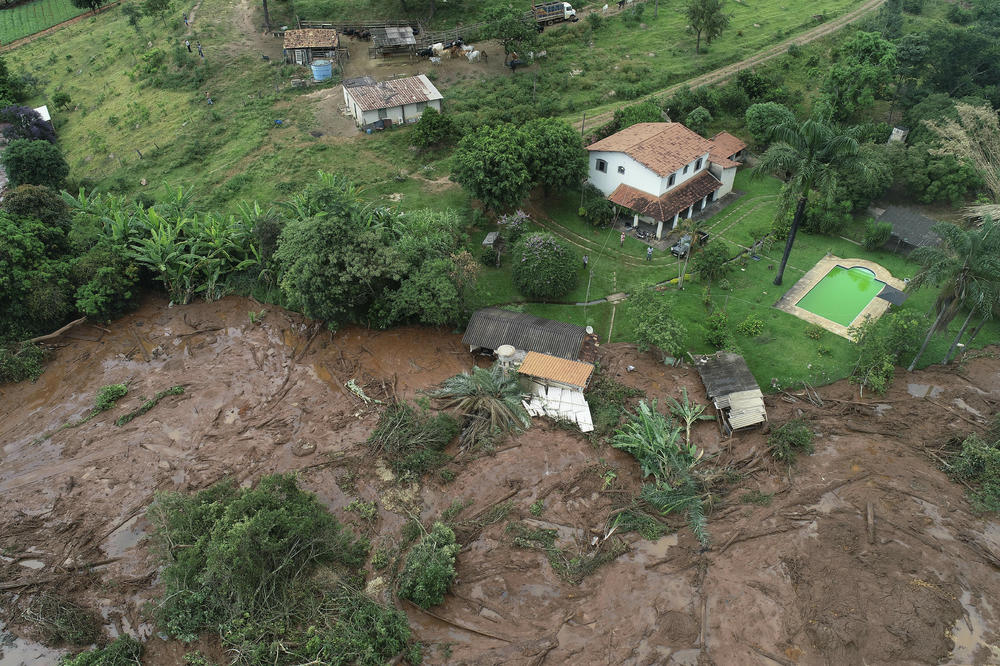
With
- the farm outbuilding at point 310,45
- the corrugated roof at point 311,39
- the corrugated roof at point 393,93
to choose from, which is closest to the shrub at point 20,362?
the corrugated roof at point 393,93

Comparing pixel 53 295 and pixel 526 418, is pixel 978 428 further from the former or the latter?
pixel 53 295

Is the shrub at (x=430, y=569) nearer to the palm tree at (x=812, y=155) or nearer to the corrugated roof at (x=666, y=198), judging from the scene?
the palm tree at (x=812, y=155)

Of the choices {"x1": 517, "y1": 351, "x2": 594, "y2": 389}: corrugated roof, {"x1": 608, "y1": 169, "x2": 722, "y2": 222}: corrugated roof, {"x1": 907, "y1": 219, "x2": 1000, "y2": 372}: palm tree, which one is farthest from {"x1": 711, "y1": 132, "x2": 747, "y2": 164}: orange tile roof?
{"x1": 517, "y1": 351, "x2": 594, "y2": 389}: corrugated roof

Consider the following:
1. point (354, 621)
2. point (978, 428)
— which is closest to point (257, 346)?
point (354, 621)

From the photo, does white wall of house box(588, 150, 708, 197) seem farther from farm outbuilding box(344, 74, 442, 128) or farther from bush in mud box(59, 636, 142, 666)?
bush in mud box(59, 636, 142, 666)

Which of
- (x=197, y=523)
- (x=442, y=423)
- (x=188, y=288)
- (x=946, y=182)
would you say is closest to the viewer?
(x=197, y=523)

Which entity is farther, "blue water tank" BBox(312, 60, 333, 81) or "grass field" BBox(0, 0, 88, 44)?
"grass field" BBox(0, 0, 88, 44)
